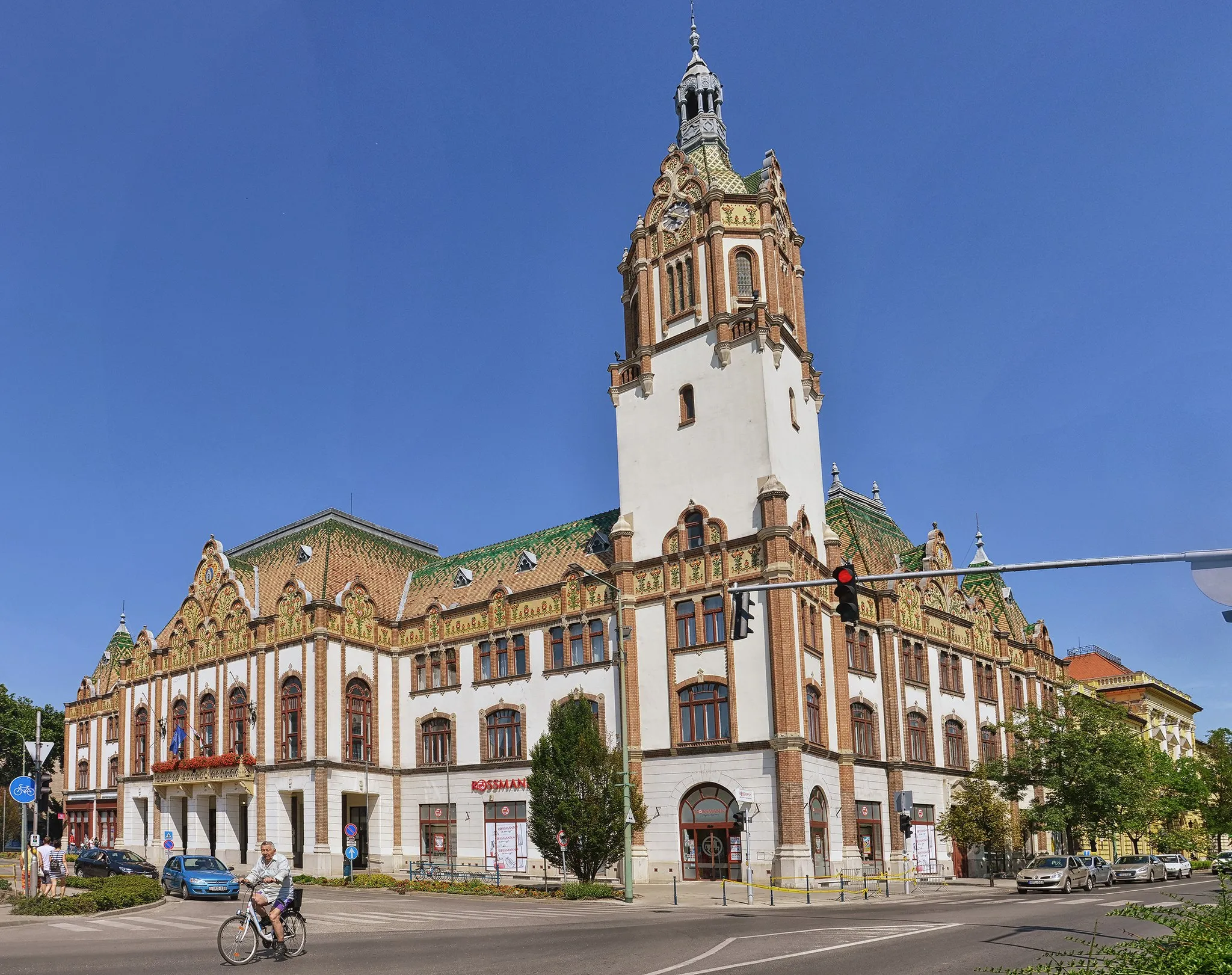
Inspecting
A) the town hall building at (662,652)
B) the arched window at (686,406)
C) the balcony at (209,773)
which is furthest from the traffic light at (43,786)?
the arched window at (686,406)

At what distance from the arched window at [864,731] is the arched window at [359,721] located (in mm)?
25215

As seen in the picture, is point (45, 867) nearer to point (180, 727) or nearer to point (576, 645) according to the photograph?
point (576, 645)

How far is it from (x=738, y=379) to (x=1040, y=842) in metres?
34.0

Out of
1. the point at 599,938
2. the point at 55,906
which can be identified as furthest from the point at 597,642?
the point at 599,938

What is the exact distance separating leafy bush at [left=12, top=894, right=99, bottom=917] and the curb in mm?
→ 140

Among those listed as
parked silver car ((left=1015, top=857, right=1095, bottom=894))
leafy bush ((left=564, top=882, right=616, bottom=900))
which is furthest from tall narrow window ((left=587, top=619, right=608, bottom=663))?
parked silver car ((left=1015, top=857, right=1095, bottom=894))

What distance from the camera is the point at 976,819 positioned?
53.5 metres

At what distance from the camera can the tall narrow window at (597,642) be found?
171 feet

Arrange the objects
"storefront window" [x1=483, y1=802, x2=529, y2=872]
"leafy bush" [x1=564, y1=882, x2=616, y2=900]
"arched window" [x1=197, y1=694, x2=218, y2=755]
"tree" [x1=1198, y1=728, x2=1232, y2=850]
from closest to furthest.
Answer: "leafy bush" [x1=564, y1=882, x2=616, y2=900]
"storefront window" [x1=483, y1=802, x2=529, y2=872]
"arched window" [x1=197, y1=694, x2=218, y2=755]
"tree" [x1=1198, y1=728, x2=1232, y2=850]

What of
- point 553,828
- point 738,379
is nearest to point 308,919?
point 553,828

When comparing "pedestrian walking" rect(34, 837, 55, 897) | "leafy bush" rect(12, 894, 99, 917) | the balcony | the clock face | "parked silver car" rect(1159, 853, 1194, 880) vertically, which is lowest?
"parked silver car" rect(1159, 853, 1194, 880)

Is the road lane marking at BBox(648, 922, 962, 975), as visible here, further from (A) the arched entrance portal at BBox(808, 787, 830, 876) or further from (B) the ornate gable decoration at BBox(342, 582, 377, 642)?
(B) the ornate gable decoration at BBox(342, 582, 377, 642)

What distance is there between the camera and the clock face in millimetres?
54750

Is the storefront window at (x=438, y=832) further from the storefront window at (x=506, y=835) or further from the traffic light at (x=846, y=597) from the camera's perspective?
the traffic light at (x=846, y=597)
